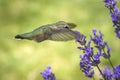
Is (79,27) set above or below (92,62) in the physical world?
below

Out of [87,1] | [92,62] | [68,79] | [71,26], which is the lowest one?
[68,79]

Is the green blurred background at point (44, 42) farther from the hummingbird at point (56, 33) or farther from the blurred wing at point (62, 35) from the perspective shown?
the blurred wing at point (62, 35)

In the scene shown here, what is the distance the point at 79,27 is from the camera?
732 cm

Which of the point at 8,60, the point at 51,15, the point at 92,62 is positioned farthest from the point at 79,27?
the point at 92,62

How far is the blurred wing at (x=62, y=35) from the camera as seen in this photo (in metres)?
2.49

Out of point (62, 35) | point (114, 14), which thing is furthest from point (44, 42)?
point (62, 35)

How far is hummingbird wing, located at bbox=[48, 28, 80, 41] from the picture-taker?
2.49m

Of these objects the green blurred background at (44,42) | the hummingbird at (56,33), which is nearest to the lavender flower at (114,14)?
the hummingbird at (56,33)

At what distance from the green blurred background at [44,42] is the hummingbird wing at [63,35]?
13.0ft

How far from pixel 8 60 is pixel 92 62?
14.1ft

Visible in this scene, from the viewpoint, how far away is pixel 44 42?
7363 millimetres

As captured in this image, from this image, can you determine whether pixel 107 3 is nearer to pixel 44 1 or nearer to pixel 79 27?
pixel 79 27

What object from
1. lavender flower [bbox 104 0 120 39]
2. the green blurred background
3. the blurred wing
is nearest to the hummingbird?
the blurred wing

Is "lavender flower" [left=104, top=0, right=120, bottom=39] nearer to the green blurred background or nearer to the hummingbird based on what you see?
the hummingbird
